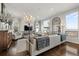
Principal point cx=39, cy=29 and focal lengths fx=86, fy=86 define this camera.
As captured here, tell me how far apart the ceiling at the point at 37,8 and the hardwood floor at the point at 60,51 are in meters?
0.85

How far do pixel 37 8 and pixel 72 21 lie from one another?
98 cm

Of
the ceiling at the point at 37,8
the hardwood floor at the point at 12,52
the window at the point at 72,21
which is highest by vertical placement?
the ceiling at the point at 37,8

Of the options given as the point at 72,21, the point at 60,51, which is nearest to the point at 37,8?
the point at 72,21

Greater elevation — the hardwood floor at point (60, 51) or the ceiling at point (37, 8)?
the ceiling at point (37, 8)

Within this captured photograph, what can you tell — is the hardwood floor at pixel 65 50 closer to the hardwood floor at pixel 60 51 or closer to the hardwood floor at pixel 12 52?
the hardwood floor at pixel 60 51

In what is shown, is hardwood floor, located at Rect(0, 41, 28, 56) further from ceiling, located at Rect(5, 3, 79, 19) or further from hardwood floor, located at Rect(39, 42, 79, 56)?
ceiling, located at Rect(5, 3, 79, 19)

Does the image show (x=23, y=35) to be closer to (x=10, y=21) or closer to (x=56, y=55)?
(x=10, y=21)

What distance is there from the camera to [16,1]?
2.19 metres

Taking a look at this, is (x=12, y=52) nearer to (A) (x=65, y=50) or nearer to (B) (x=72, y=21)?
(A) (x=65, y=50)

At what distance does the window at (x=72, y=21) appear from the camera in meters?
2.20

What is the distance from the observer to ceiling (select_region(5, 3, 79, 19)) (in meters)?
2.18

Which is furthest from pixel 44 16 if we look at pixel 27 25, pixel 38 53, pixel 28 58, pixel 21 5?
pixel 28 58

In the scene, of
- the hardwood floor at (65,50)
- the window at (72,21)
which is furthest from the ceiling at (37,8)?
the hardwood floor at (65,50)

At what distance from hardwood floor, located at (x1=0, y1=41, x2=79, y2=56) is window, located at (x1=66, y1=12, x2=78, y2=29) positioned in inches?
17.9
